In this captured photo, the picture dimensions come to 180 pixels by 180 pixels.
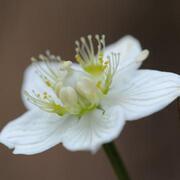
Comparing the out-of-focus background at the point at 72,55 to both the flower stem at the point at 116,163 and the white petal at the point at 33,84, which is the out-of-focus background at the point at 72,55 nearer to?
the white petal at the point at 33,84

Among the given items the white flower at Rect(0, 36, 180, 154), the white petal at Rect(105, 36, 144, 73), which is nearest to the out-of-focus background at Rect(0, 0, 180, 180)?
the white petal at Rect(105, 36, 144, 73)

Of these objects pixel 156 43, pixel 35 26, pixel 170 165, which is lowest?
pixel 170 165

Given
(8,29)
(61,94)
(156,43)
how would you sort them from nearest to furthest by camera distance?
1. (61,94)
2. (156,43)
3. (8,29)

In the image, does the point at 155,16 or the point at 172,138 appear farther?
the point at 155,16

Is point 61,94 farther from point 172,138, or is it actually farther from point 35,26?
point 35,26

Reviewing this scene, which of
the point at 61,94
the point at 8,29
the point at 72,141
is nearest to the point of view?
the point at 72,141

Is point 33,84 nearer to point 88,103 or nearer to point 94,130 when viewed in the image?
point 88,103

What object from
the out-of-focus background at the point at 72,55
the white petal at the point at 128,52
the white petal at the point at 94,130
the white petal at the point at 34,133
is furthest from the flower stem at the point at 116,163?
the out-of-focus background at the point at 72,55

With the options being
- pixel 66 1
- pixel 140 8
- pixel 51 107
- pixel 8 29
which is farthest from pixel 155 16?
pixel 51 107
